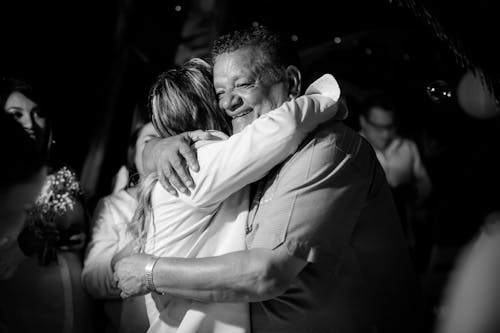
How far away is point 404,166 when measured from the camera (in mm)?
4277

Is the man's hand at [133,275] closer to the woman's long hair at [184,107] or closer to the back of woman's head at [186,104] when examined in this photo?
the woman's long hair at [184,107]

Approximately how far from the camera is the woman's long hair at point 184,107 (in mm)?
2123

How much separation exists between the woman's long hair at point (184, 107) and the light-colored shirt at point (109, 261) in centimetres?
45

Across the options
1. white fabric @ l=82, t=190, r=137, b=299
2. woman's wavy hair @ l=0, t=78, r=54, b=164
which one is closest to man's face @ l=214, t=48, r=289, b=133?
white fabric @ l=82, t=190, r=137, b=299

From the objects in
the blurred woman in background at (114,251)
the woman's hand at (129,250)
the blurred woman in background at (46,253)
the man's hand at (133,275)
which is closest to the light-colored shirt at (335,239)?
the man's hand at (133,275)

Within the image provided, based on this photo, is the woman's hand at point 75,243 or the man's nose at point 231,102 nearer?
the man's nose at point 231,102

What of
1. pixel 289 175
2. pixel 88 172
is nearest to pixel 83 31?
pixel 88 172

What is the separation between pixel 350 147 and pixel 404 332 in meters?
0.68

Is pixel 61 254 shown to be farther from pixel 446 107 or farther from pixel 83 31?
pixel 446 107

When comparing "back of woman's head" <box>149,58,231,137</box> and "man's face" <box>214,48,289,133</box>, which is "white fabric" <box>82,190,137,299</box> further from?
"man's face" <box>214,48,289,133</box>

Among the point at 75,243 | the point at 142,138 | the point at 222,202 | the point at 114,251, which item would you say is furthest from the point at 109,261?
the point at 222,202

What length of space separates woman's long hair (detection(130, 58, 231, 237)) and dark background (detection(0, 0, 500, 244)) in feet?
2.79

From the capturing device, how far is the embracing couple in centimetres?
176

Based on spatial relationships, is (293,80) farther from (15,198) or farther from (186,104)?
(15,198)
